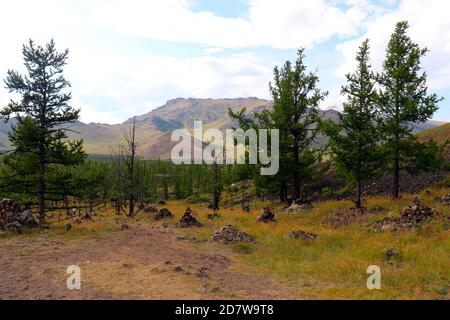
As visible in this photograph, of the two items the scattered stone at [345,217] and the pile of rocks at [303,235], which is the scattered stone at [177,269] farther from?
the scattered stone at [345,217]

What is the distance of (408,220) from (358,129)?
7998mm

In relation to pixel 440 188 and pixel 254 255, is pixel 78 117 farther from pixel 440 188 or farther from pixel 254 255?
pixel 440 188

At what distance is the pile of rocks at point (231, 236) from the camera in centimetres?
2027

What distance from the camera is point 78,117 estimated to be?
2661 centimetres

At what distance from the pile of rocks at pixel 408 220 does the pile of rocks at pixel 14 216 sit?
2201 cm

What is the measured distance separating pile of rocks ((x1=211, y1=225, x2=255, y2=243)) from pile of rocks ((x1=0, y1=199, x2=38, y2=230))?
501 inches

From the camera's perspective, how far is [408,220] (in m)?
19.9

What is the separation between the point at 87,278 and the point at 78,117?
16597 millimetres

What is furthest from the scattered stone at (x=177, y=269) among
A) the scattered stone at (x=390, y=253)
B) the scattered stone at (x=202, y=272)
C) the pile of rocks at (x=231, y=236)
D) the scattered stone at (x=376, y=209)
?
the scattered stone at (x=376, y=209)

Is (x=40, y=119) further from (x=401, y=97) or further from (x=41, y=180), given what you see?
(x=401, y=97)

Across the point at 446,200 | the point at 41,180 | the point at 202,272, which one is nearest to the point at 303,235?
the point at 202,272

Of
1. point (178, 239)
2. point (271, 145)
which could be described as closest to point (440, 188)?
point (271, 145)

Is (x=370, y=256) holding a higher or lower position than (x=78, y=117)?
lower

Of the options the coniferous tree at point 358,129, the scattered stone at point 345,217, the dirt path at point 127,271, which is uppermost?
the coniferous tree at point 358,129
